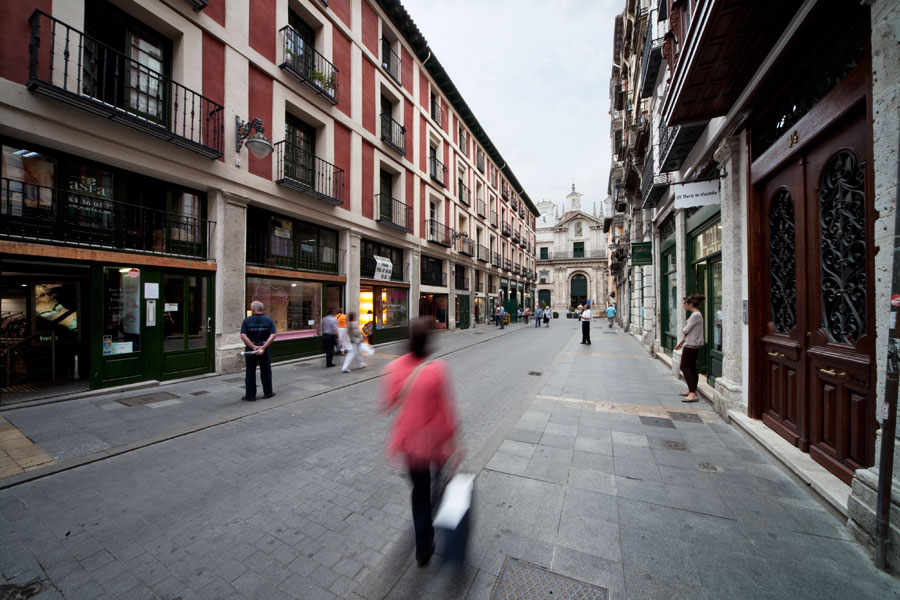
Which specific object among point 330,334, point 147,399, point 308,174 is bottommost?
point 147,399

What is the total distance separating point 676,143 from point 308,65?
1062cm

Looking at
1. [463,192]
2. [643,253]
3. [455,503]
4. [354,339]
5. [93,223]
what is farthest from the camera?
[463,192]

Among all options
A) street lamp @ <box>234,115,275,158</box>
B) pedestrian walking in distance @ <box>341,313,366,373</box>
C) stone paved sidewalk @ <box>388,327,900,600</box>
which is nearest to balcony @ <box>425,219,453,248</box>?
pedestrian walking in distance @ <box>341,313,366,373</box>

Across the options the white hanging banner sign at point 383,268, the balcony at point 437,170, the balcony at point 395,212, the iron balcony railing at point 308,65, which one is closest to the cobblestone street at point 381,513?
the white hanging banner sign at point 383,268

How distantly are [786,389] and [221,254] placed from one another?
34.1ft

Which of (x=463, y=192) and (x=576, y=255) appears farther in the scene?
(x=576, y=255)

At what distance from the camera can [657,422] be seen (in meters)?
5.04

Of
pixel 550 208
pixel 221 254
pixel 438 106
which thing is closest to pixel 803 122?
pixel 221 254

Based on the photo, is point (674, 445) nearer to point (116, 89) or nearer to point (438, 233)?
point (116, 89)

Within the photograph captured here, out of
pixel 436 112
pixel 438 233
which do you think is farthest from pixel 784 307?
pixel 436 112

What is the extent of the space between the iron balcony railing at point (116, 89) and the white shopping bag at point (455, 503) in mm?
8261

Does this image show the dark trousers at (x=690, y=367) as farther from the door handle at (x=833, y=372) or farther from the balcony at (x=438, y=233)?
the balcony at (x=438, y=233)

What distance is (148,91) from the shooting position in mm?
7148

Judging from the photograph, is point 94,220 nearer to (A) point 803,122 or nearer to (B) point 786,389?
(A) point 803,122
